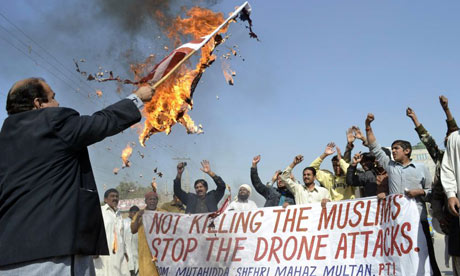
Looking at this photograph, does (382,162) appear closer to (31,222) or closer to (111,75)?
(111,75)

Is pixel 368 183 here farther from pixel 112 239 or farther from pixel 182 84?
pixel 112 239

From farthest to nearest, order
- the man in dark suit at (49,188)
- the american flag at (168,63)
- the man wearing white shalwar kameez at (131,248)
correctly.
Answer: the man wearing white shalwar kameez at (131,248) < the american flag at (168,63) < the man in dark suit at (49,188)

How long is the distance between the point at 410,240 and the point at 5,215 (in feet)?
18.1

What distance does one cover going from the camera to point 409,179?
689 cm

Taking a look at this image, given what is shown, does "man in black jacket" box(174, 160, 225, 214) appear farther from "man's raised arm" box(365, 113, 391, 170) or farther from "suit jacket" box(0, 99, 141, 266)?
"suit jacket" box(0, 99, 141, 266)

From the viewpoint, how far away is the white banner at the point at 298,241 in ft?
22.4

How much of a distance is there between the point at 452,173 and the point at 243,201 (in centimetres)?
471

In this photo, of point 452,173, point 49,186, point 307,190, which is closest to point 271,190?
point 307,190

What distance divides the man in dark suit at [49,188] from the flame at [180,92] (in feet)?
9.19

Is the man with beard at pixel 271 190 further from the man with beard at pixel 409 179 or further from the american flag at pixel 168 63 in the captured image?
the american flag at pixel 168 63

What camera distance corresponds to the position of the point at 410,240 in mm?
6711

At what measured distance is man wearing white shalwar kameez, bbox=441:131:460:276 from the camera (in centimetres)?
518

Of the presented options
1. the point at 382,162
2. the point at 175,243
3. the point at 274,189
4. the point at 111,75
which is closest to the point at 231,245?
the point at 175,243

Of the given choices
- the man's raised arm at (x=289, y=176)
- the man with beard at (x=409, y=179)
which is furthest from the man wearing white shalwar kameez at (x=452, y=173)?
the man's raised arm at (x=289, y=176)
